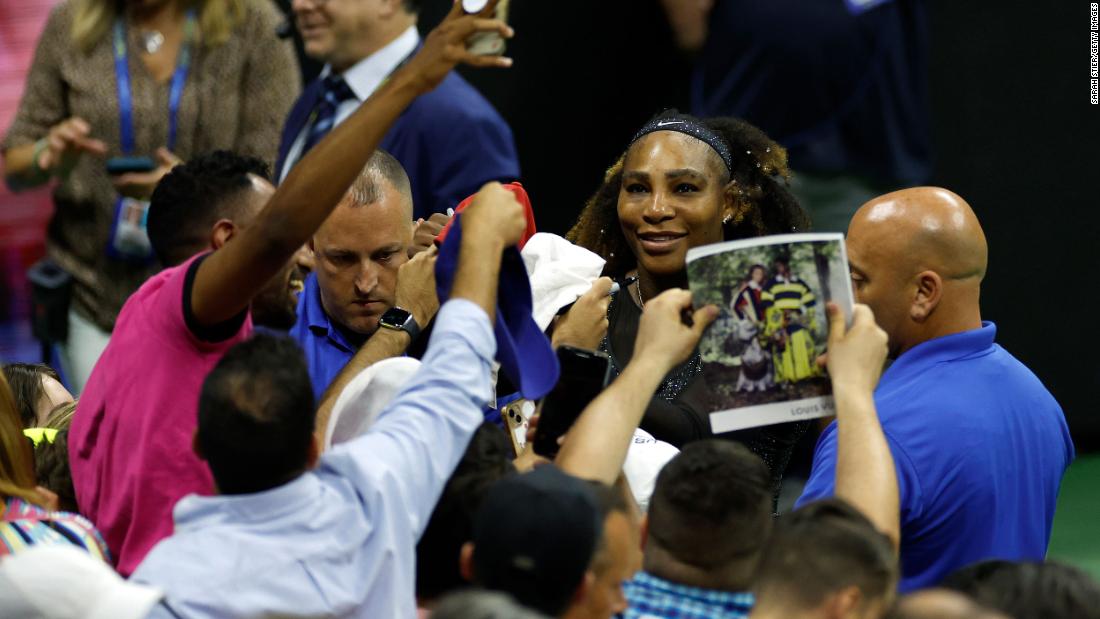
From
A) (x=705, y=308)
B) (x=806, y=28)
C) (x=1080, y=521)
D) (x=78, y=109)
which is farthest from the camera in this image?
(x=1080, y=521)

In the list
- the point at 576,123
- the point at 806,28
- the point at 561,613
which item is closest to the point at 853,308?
the point at 561,613

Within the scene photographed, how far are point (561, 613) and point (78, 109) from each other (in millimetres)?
3974

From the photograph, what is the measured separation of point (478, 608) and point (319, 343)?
2.00 meters

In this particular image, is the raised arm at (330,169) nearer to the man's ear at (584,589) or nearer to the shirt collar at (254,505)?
the shirt collar at (254,505)

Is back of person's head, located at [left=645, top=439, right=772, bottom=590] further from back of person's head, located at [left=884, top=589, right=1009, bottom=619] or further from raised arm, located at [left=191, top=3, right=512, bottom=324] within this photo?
raised arm, located at [left=191, top=3, right=512, bottom=324]

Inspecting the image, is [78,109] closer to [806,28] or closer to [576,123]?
[576,123]

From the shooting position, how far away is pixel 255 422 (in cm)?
271

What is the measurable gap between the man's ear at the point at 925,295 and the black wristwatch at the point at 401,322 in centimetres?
108

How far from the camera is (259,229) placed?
2.95 m

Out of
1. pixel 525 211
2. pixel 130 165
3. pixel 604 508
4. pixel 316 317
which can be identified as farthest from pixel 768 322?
pixel 130 165

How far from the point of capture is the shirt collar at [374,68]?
19.0 ft

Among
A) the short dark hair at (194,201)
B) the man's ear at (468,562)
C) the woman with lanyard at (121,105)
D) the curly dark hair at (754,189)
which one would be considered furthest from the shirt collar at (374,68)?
the man's ear at (468,562)

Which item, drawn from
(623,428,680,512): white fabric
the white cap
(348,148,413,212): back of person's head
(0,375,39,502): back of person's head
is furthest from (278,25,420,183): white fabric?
the white cap

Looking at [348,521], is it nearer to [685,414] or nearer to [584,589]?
[584,589]
